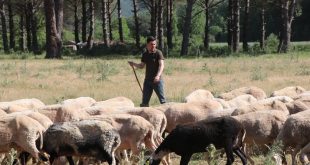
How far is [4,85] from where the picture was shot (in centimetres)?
2194

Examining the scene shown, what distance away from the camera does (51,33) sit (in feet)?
116

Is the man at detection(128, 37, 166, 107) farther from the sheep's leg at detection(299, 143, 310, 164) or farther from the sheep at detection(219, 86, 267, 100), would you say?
the sheep's leg at detection(299, 143, 310, 164)

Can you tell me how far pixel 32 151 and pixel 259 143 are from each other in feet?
12.8

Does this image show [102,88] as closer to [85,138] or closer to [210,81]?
[210,81]

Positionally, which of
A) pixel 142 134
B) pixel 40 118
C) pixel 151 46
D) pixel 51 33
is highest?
pixel 51 33

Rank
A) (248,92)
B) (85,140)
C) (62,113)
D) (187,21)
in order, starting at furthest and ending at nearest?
(187,21), (248,92), (62,113), (85,140)

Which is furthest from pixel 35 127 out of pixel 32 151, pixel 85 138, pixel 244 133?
pixel 244 133

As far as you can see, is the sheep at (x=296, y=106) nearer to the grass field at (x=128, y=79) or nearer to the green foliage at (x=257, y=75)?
the grass field at (x=128, y=79)

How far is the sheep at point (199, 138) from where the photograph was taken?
10.1 m

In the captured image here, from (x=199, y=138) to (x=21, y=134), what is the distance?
288 cm

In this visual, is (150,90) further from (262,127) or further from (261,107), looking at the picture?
(262,127)

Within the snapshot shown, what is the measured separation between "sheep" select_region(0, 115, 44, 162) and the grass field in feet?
23.2

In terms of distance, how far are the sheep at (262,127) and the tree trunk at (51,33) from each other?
2466cm

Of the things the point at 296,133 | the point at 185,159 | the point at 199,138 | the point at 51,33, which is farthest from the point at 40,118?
the point at 51,33
